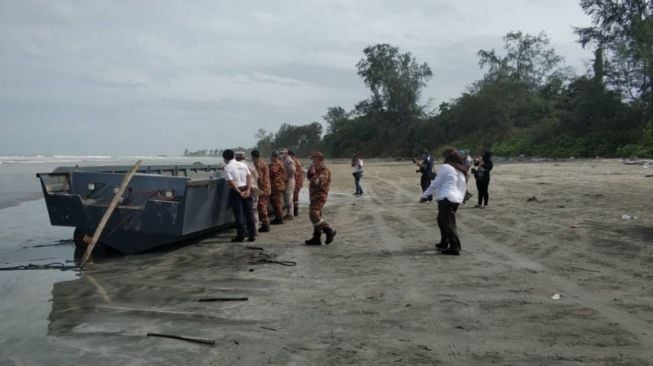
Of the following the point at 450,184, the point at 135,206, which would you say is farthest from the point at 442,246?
the point at 135,206

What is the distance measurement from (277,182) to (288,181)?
789 millimetres

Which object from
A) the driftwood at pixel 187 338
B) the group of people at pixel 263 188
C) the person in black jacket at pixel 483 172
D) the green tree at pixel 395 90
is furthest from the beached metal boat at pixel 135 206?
the green tree at pixel 395 90

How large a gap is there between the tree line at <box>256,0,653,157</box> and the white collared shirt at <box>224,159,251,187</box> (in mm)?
27990

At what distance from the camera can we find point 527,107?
5525cm

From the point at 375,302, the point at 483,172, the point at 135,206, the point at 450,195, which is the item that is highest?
the point at 483,172

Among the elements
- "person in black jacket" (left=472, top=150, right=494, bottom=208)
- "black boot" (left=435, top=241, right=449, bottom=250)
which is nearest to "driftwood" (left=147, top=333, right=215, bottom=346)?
"black boot" (left=435, top=241, right=449, bottom=250)

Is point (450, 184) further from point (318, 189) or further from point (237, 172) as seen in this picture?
point (237, 172)

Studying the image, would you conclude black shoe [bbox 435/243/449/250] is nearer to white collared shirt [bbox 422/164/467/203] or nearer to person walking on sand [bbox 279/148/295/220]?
white collared shirt [bbox 422/164/467/203]

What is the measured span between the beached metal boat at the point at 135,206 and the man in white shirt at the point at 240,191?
0.45 meters

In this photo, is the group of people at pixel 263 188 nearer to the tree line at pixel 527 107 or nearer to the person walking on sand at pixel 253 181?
the person walking on sand at pixel 253 181

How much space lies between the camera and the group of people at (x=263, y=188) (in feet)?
30.0

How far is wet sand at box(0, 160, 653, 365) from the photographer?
170 inches

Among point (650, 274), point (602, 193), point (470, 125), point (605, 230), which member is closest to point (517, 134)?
point (470, 125)

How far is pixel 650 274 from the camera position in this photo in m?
6.50
